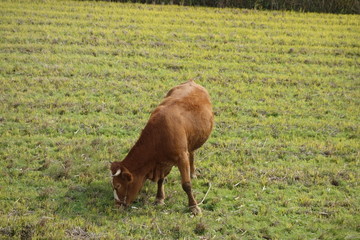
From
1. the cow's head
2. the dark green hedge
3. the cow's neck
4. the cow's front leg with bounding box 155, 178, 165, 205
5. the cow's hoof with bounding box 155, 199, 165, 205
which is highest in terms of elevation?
the dark green hedge

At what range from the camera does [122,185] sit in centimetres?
838

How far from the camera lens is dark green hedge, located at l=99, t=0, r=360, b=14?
22.3 meters

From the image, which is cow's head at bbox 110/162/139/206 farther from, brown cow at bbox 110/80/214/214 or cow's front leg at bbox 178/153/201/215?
cow's front leg at bbox 178/153/201/215

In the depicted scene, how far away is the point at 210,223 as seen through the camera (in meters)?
8.29

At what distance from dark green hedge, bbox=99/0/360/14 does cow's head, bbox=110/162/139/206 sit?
1489 cm

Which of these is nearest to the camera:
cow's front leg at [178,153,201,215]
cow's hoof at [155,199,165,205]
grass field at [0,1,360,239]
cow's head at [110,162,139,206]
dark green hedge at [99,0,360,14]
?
cow's head at [110,162,139,206]

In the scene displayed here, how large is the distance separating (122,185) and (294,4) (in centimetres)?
1595

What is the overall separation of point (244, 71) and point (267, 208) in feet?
25.0

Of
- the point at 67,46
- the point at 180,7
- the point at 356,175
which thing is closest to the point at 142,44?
the point at 67,46

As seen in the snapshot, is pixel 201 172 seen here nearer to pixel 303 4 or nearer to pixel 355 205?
pixel 355 205

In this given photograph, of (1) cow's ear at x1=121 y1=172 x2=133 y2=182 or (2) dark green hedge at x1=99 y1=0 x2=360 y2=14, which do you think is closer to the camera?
(1) cow's ear at x1=121 y1=172 x2=133 y2=182

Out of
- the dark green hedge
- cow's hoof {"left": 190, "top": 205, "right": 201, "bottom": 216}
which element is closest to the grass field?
cow's hoof {"left": 190, "top": 205, "right": 201, "bottom": 216}

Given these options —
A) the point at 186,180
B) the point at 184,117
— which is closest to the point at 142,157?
the point at 186,180

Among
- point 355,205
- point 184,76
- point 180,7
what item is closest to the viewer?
point 355,205
